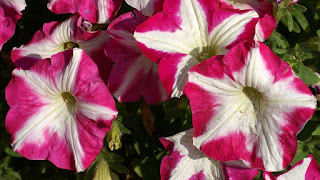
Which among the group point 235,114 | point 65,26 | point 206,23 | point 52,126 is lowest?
point 52,126

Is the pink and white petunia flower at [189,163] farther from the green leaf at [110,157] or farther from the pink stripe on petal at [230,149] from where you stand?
the green leaf at [110,157]

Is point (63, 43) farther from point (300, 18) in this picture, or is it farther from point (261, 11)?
point (300, 18)

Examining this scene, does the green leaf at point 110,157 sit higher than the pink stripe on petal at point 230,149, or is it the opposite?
A: the pink stripe on petal at point 230,149

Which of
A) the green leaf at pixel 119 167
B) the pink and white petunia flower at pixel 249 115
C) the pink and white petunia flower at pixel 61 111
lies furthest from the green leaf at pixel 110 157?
the pink and white petunia flower at pixel 249 115

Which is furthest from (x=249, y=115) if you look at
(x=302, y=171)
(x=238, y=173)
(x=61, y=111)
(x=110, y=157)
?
(x=61, y=111)

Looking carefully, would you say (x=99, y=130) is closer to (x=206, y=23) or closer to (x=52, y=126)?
(x=52, y=126)

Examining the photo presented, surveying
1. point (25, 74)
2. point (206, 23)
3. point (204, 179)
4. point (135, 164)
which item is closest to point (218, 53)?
point (206, 23)
